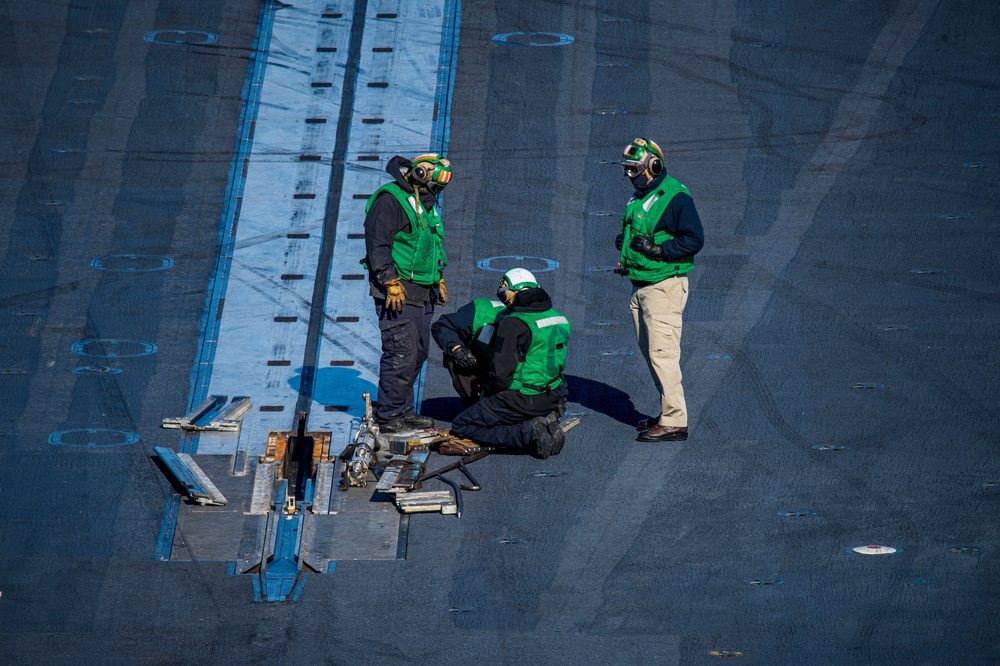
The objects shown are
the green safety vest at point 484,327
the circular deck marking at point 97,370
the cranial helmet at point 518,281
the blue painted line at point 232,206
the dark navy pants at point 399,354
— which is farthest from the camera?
the blue painted line at point 232,206

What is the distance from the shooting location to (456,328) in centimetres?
1006

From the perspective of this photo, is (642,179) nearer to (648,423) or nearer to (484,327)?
(484,327)

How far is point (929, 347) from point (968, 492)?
73.2 inches

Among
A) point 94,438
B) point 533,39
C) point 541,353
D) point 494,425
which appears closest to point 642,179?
point 541,353

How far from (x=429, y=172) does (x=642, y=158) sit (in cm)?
165

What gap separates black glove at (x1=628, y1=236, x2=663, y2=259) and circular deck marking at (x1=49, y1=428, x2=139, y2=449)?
4.29 m

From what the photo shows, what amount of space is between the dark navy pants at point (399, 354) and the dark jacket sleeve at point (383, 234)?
0.81 ft

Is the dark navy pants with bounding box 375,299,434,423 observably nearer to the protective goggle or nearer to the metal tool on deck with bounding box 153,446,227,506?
the metal tool on deck with bounding box 153,446,227,506

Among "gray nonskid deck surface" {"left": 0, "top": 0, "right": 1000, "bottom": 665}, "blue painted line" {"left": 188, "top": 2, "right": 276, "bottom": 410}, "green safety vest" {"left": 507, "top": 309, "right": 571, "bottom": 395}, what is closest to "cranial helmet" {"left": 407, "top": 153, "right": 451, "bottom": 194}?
"green safety vest" {"left": 507, "top": 309, "right": 571, "bottom": 395}

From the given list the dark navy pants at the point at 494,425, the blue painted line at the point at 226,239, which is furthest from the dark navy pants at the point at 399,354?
the blue painted line at the point at 226,239

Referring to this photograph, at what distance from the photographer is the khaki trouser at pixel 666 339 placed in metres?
9.64

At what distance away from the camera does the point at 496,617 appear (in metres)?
8.14

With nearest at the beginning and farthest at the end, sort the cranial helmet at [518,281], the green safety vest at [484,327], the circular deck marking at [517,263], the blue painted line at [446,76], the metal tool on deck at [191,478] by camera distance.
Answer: the metal tool on deck at [191,478], the cranial helmet at [518,281], the green safety vest at [484,327], the circular deck marking at [517,263], the blue painted line at [446,76]

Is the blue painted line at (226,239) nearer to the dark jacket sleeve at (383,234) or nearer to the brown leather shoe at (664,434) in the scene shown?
the dark jacket sleeve at (383,234)
